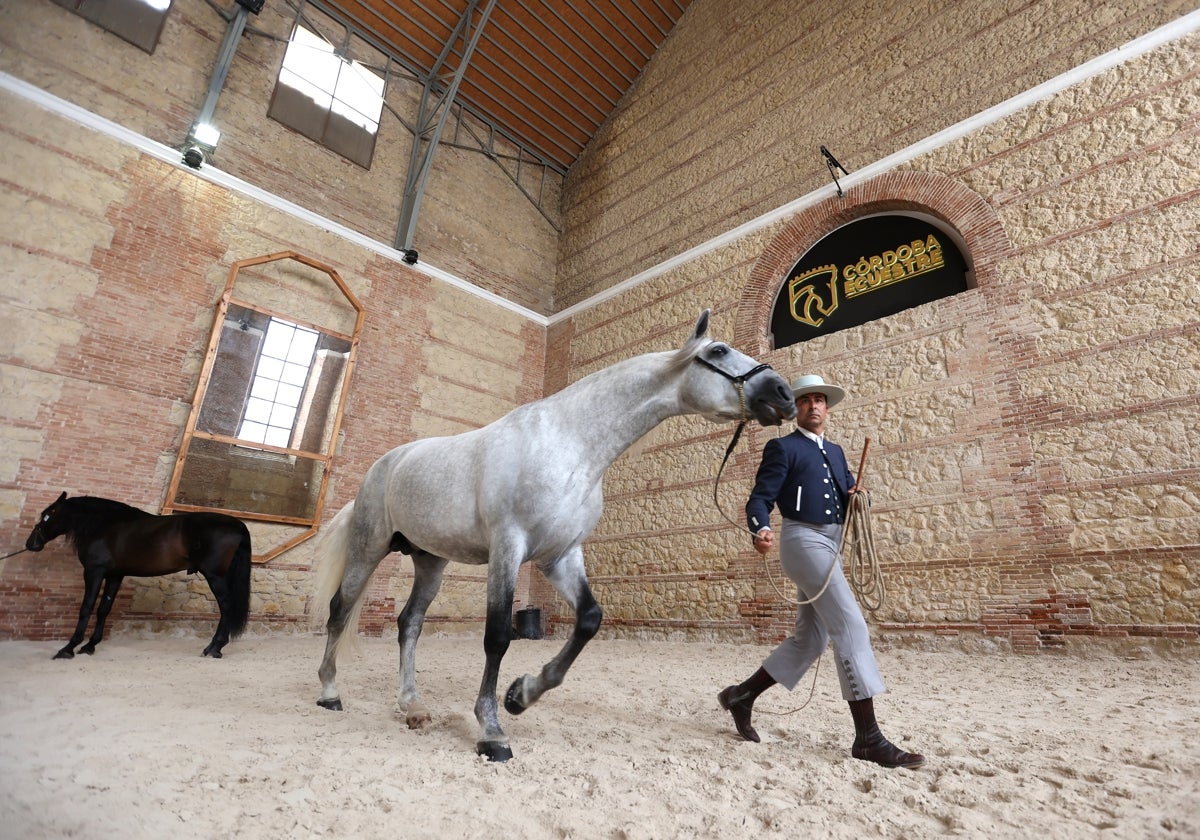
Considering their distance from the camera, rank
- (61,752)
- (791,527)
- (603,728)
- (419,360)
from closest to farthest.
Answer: (61,752) → (791,527) → (603,728) → (419,360)

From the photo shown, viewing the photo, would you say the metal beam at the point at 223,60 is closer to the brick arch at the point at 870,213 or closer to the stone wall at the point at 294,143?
the stone wall at the point at 294,143

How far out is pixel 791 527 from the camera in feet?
8.80

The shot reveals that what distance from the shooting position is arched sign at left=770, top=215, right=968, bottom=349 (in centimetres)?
654

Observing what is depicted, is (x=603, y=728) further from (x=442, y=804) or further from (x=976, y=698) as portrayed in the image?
(x=976, y=698)

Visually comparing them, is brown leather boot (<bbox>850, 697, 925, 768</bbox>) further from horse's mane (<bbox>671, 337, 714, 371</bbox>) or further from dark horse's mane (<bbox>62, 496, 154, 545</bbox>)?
dark horse's mane (<bbox>62, 496, 154, 545</bbox>)

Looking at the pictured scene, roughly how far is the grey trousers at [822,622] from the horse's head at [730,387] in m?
0.55

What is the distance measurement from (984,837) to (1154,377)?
5.06 metres

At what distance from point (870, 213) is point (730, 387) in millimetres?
5890

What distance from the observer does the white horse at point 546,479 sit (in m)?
2.63

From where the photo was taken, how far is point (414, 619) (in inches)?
134

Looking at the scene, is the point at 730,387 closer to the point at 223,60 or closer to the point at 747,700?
the point at 747,700

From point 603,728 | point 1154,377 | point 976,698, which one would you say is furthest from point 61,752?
point 1154,377

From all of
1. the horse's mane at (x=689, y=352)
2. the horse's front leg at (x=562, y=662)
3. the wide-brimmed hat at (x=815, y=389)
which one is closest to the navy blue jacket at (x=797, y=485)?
the wide-brimmed hat at (x=815, y=389)

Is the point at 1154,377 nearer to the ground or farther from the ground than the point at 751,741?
farther from the ground
